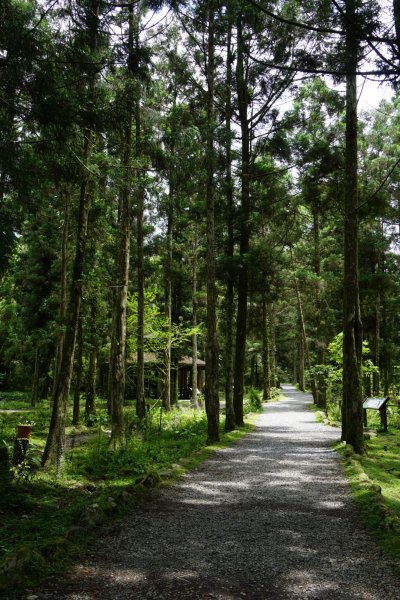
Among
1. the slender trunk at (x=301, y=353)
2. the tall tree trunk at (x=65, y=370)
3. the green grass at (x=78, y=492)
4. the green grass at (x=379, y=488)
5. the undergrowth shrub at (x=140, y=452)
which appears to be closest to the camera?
the green grass at (x=78, y=492)

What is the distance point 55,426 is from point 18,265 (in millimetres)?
23215

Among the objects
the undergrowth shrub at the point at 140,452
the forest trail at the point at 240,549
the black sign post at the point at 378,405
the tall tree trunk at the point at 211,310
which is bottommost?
the undergrowth shrub at the point at 140,452

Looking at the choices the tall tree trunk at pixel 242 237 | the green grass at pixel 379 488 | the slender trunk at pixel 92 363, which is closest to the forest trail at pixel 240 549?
the green grass at pixel 379 488

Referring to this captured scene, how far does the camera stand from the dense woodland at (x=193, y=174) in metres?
6.50

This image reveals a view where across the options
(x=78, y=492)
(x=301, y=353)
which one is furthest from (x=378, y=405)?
(x=301, y=353)

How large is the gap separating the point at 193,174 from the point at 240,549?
10015 mm

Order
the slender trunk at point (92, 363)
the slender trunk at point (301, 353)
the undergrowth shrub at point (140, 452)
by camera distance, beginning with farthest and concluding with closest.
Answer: the slender trunk at point (301, 353), the slender trunk at point (92, 363), the undergrowth shrub at point (140, 452)

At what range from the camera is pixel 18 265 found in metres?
30.7

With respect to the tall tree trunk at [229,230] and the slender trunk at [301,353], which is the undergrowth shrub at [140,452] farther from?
the slender trunk at [301,353]

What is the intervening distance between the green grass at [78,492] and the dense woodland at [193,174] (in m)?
0.92

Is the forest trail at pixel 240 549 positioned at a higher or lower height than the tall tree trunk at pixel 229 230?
lower

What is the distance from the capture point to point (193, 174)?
12.8 meters

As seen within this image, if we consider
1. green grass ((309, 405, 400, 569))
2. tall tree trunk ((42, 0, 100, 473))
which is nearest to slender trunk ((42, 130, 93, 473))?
tall tree trunk ((42, 0, 100, 473))

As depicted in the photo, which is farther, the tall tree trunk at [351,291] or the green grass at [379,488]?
the tall tree trunk at [351,291]
